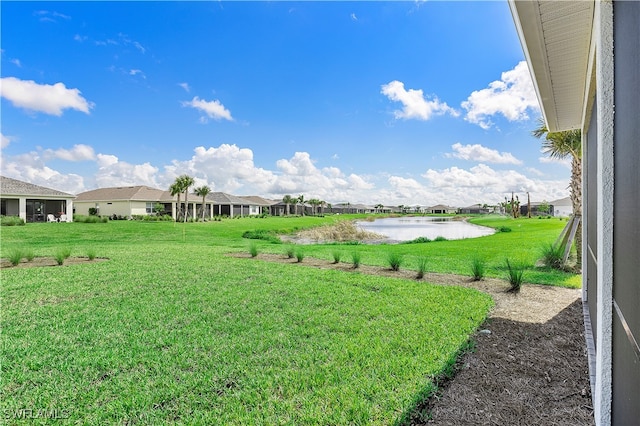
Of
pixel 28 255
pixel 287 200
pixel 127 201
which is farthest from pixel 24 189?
pixel 287 200

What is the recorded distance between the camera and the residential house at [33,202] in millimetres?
23094

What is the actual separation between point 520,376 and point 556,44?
317 centimetres

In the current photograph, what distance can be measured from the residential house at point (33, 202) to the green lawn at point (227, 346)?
2295 cm

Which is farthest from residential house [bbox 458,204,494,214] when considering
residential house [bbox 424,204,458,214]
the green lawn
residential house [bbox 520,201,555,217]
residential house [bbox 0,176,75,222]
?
the green lawn

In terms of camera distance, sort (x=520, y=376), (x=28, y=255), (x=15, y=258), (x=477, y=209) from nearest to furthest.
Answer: (x=520, y=376) → (x=15, y=258) → (x=28, y=255) → (x=477, y=209)

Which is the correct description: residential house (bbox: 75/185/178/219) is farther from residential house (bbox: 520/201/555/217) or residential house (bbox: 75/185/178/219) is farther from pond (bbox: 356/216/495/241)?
residential house (bbox: 520/201/555/217)

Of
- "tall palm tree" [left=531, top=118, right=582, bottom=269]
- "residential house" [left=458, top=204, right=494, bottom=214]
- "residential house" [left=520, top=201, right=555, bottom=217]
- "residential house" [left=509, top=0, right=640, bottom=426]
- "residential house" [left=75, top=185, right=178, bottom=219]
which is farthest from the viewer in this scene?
"residential house" [left=458, top=204, right=494, bottom=214]

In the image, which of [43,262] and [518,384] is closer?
[518,384]

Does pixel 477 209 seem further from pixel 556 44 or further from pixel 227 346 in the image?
pixel 227 346

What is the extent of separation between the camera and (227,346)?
133 inches

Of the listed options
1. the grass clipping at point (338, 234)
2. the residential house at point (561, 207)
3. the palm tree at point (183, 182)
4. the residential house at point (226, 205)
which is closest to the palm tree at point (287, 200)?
the residential house at point (226, 205)

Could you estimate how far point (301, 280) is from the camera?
651 centimetres

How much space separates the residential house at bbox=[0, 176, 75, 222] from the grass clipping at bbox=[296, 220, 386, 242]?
1925 centimetres

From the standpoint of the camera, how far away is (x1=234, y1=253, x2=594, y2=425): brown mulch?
7.61 feet
